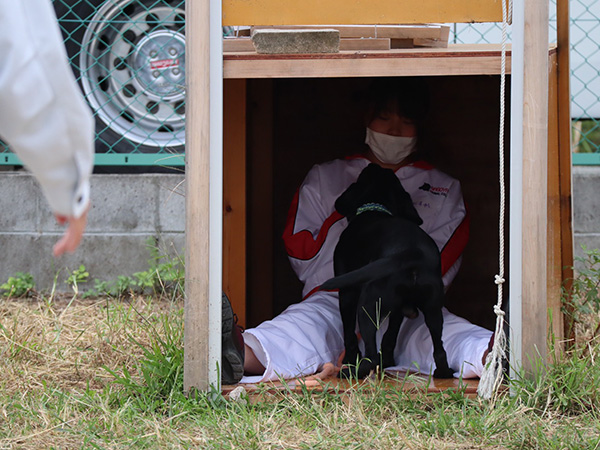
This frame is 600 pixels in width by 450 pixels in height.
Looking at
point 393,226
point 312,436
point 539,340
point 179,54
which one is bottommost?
point 312,436

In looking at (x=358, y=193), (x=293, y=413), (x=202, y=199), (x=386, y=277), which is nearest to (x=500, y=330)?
(x=386, y=277)

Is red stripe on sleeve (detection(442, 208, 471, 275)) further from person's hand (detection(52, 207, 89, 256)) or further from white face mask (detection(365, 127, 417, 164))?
person's hand (detection(52, 207, 89, 256))

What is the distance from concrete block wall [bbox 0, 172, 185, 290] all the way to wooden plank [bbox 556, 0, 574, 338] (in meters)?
2.08

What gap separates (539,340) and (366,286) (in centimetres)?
52

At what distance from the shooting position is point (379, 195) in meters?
2.56

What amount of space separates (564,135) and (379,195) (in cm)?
65

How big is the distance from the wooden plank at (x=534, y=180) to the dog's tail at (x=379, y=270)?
35cm

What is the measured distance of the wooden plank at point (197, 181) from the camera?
2.03 m

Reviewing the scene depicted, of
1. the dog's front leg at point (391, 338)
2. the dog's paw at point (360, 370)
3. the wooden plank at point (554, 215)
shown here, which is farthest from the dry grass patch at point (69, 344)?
the wooden plank at point (554, 215)

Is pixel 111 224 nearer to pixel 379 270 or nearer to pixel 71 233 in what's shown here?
pixel 379 270

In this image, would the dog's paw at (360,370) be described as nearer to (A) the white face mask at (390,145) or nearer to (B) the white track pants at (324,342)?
(B) the white track pants at (324,342)

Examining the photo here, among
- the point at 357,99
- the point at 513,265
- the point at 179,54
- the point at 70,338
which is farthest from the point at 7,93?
the point at 179,54

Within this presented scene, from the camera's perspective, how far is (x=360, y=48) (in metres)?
2.19

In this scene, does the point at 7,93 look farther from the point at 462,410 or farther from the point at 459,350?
the point at 459,350
